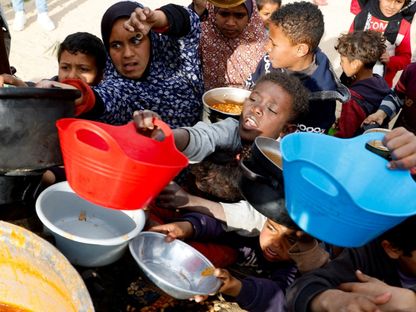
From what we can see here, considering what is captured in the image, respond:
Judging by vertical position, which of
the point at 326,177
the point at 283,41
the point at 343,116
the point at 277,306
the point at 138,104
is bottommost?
the point at 277,306

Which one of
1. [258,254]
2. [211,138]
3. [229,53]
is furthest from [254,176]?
[229,53]

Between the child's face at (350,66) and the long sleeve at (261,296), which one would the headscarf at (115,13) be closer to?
the long sleeve at (261,296)

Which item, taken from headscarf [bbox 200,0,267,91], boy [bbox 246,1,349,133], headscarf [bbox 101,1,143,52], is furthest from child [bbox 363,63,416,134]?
headscarf [bbox 101,1,143,52]

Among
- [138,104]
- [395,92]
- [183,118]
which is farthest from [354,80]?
[138,104]

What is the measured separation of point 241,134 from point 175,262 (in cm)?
62

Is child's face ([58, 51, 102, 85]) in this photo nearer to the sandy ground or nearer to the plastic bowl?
the plastic bowl

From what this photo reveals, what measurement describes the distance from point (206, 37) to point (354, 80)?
1.31 meters

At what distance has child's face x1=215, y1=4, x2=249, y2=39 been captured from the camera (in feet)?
8.65

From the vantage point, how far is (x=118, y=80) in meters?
2.21

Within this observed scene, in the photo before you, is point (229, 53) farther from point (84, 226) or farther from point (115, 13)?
point (84, 226)

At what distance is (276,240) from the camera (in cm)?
173

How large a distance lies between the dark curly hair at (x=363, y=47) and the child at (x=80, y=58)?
1.83m

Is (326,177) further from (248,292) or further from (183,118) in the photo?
(183,118)

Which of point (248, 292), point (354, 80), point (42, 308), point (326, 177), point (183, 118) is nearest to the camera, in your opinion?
point (326, 177)
